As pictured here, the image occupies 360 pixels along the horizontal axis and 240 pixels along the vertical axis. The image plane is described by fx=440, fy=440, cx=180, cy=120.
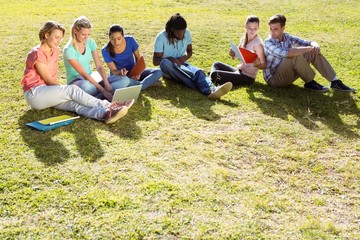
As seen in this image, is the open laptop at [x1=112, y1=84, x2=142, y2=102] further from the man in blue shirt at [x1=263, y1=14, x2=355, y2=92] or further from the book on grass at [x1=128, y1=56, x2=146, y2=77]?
the man in blue shirt at [x1=263, y1=14, x2=355, y2=92]

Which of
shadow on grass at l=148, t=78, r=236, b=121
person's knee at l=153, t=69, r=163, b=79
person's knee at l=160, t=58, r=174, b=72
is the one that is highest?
person's knee at l=160, t=58, r=174, b=72

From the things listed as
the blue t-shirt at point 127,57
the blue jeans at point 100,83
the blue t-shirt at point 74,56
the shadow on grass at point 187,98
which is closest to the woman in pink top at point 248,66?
the shadow on grass at point 187,98

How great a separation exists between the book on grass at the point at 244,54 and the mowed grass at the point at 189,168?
516 mm

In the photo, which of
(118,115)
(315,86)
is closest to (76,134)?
(118,115)

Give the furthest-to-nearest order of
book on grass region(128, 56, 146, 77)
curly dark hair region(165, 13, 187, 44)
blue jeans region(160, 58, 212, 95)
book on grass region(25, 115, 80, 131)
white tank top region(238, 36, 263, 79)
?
1. white tank top region(238, 36, 263, 79)
2. curly dark hair region(165, 13, 187, 44)
3. blue jeans region(160, 58, 212, 95)
4. book on grass region(128, 56, 146, 77)
5. book on grass region(25, 115, 80, 131)

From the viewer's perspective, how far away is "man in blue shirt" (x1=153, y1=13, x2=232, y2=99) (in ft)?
22.6

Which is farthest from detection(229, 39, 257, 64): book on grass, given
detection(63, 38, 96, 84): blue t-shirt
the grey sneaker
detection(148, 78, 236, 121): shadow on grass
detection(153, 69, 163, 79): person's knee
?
detection(63, 38, 96, 84): blue t-shirt

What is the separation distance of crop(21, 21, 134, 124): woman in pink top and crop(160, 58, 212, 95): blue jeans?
4.93 feet

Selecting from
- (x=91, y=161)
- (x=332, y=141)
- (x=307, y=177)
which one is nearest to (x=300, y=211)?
(x=307, y=177)

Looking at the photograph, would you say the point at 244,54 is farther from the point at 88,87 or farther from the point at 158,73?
the point at 88,87

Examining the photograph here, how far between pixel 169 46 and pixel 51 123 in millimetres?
2672

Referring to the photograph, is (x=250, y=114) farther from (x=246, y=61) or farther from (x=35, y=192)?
(x=35, y=192)

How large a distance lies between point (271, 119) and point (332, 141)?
90 cm

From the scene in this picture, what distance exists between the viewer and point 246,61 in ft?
23.2
